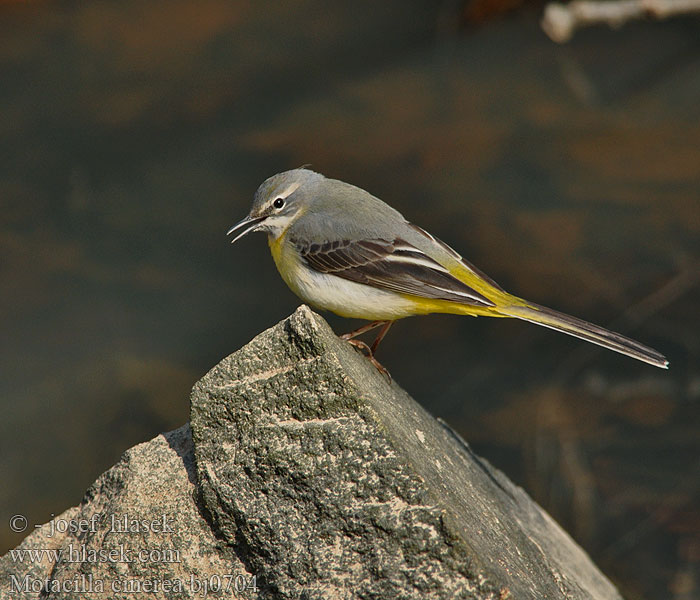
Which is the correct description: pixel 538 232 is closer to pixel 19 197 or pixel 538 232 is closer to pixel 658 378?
pixel 658 378

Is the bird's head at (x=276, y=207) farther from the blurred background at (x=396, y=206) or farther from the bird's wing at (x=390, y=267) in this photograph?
the blurred background at (x=396, y=206)

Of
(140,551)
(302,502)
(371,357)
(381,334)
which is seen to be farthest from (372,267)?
(140,551)

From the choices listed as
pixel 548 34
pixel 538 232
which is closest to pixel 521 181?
pixel 538 232

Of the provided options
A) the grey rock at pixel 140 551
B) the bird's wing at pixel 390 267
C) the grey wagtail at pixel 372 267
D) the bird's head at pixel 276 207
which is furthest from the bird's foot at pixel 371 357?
the grey rock at pixel 140 551

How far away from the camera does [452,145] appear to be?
7.78 m

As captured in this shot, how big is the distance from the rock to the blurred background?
4.44 m

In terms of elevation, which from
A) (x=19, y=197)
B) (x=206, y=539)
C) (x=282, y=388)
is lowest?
(x=206, y=539)

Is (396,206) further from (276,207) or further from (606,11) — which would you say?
(276,207)

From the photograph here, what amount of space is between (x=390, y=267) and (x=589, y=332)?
1.04m

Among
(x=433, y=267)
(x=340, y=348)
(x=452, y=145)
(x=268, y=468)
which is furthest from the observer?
(x=452, y=145)

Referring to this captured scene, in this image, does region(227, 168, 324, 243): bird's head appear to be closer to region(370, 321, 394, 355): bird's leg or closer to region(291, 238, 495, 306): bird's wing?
region(291, 238, 495, 306): bird's wing

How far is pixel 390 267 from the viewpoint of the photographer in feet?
14.1

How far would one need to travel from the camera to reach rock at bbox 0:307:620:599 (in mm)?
3137

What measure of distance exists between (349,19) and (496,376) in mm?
3667
